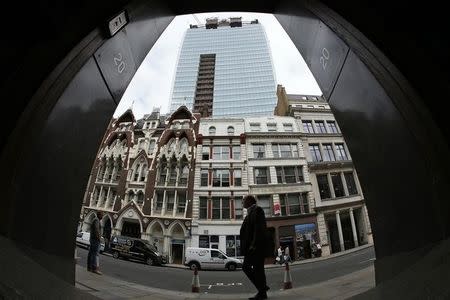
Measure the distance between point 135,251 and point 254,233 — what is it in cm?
1752

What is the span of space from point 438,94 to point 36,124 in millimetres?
3126

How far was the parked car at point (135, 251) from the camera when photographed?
1750 cm

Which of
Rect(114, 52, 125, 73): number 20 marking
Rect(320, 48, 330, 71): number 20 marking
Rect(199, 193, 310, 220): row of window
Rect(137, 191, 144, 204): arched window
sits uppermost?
Rect(137, 191, 144, 204): arched window

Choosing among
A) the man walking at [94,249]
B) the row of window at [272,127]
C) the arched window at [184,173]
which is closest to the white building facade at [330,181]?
the row of window at [272,127]

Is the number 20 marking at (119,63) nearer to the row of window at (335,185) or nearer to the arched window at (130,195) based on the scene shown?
the row of window at (335,185)

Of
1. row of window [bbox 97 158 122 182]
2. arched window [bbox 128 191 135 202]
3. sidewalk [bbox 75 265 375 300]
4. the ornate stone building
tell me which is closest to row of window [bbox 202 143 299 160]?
the ornate stone building

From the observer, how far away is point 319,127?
31.5m

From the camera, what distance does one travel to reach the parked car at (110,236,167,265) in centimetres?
1750

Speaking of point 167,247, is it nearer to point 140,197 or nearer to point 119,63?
point 140,197

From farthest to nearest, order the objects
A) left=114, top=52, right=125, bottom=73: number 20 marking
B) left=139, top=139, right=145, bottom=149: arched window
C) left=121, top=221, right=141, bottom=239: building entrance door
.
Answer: left=139, top=139, right=145, bottom=149: arched window < left=121, top=221, right=141, bottom=239: building entrance door < left=114, top=52, right=125, bottom=73: number 20 marking

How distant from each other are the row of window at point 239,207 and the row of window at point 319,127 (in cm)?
939

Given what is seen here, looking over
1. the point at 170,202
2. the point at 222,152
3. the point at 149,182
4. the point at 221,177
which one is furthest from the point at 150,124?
the point at 221,177

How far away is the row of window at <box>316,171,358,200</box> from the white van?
15.0 meters

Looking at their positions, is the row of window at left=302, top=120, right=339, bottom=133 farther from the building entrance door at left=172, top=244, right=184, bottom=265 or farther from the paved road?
the paved road
